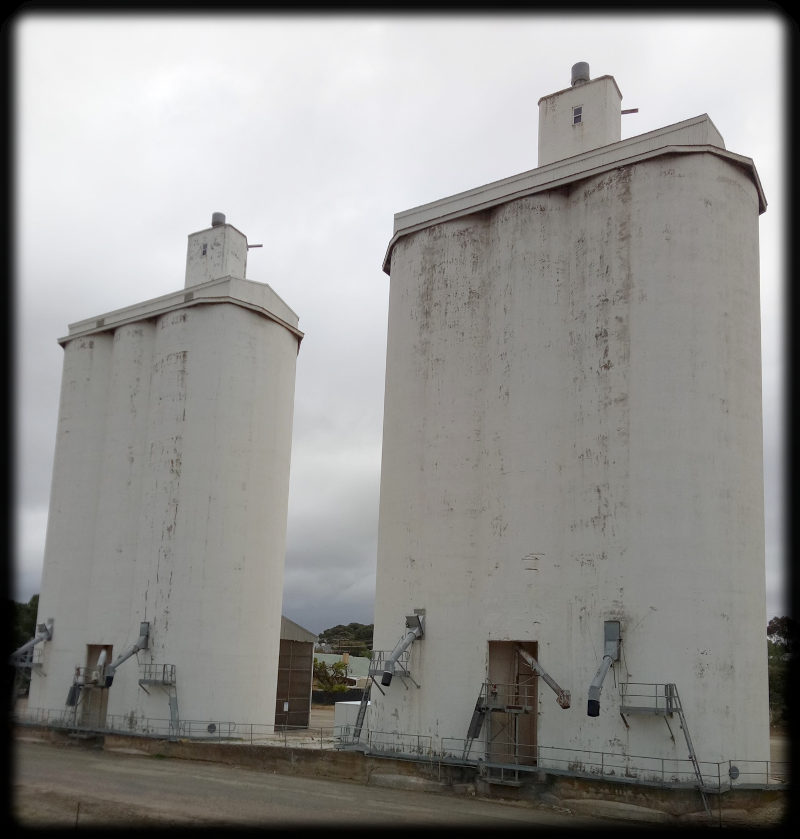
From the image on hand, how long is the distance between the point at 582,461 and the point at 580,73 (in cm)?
1357

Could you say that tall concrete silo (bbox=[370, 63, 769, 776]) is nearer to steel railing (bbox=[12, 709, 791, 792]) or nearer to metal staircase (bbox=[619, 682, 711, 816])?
metal staircase (bbox=[619, 682, 711, 816])

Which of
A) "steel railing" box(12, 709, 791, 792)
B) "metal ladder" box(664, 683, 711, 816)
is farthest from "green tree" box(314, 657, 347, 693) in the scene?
"metal ladder" box(664, 683, 711, 816)

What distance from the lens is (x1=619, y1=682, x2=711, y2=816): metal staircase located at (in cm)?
2070

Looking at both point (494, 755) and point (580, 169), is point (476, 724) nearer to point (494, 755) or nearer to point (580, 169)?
point (494, 755)

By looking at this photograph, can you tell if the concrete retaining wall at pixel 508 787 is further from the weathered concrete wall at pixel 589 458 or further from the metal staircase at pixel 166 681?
the weathered concrete wall at pixel 589 458

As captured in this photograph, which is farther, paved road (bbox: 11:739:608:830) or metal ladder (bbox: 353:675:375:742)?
metal ladder (bbox: 353:675:375:742)

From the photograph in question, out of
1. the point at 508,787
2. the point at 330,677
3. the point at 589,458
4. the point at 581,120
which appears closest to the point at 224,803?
the point at 508,787

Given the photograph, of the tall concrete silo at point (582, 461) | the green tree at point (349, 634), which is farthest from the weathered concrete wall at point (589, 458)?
the green tree at point (349, 634)

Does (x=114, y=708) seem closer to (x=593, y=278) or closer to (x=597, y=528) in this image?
(x=597, y=528)

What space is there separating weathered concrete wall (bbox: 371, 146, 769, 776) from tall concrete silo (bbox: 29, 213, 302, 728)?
8603 millimetres

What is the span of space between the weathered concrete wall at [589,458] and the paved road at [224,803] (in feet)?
8.83

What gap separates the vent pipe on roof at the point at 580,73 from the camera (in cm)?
2926

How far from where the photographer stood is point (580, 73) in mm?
29344

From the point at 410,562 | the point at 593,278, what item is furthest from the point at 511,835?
the point at 593,278
